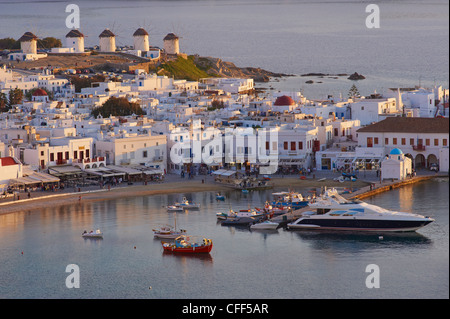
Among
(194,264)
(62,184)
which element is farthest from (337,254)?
(62,184)

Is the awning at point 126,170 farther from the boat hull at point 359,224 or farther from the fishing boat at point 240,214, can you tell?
the boat hull at point 359,224

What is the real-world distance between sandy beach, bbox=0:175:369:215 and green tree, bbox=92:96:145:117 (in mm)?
9716

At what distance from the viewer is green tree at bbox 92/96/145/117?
4131 cm

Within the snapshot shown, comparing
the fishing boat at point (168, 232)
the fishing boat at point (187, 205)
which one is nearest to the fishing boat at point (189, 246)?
the fishing boat at point (168, 232)

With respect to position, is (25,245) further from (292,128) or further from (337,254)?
(292,128)

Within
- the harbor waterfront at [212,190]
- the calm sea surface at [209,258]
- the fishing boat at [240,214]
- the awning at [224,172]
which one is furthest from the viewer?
the awning at [224,172]

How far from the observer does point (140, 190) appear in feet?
97.0

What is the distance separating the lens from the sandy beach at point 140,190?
27.6m

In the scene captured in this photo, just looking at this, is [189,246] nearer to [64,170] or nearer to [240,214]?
[240,214]

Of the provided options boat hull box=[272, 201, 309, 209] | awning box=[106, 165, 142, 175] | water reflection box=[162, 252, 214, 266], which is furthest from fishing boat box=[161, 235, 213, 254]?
awning box=[106, 165, 142, 175]

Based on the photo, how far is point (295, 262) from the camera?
70.4ft

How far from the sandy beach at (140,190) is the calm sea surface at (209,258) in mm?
621

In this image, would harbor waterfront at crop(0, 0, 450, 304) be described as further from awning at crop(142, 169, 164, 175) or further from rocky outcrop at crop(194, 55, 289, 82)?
rocky outcrop at crop(194, 55, 289, 82)

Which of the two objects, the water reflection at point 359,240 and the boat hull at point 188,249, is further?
the water reflection at point 359,240
